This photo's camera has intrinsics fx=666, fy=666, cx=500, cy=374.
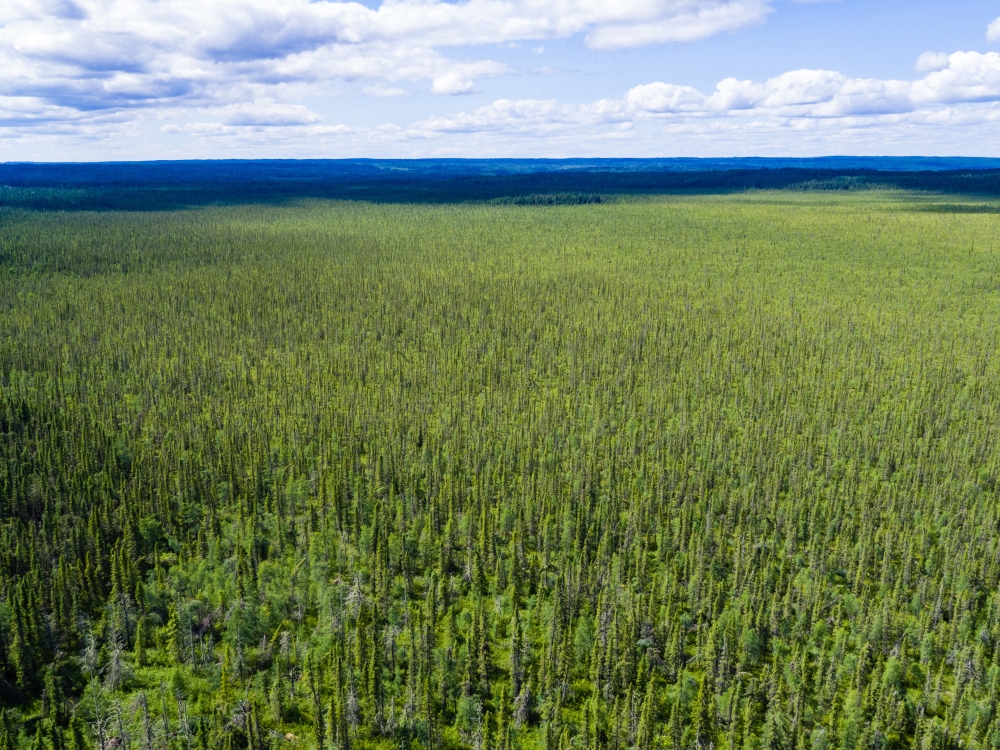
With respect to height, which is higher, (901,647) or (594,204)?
(594,204)

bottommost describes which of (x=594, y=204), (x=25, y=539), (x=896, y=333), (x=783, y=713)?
(x=783, y=713)

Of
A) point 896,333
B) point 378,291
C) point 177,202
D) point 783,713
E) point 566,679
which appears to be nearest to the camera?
point 783,713

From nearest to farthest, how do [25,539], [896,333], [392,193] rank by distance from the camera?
→ [25,539] → [896,333] → [392,193]

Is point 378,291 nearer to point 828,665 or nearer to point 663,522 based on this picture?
point 663,522

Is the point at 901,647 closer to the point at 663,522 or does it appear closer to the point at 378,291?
the point at 663,522

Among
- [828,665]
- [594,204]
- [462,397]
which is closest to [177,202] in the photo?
[594,204]

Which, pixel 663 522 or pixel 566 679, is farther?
pixel 663 522
